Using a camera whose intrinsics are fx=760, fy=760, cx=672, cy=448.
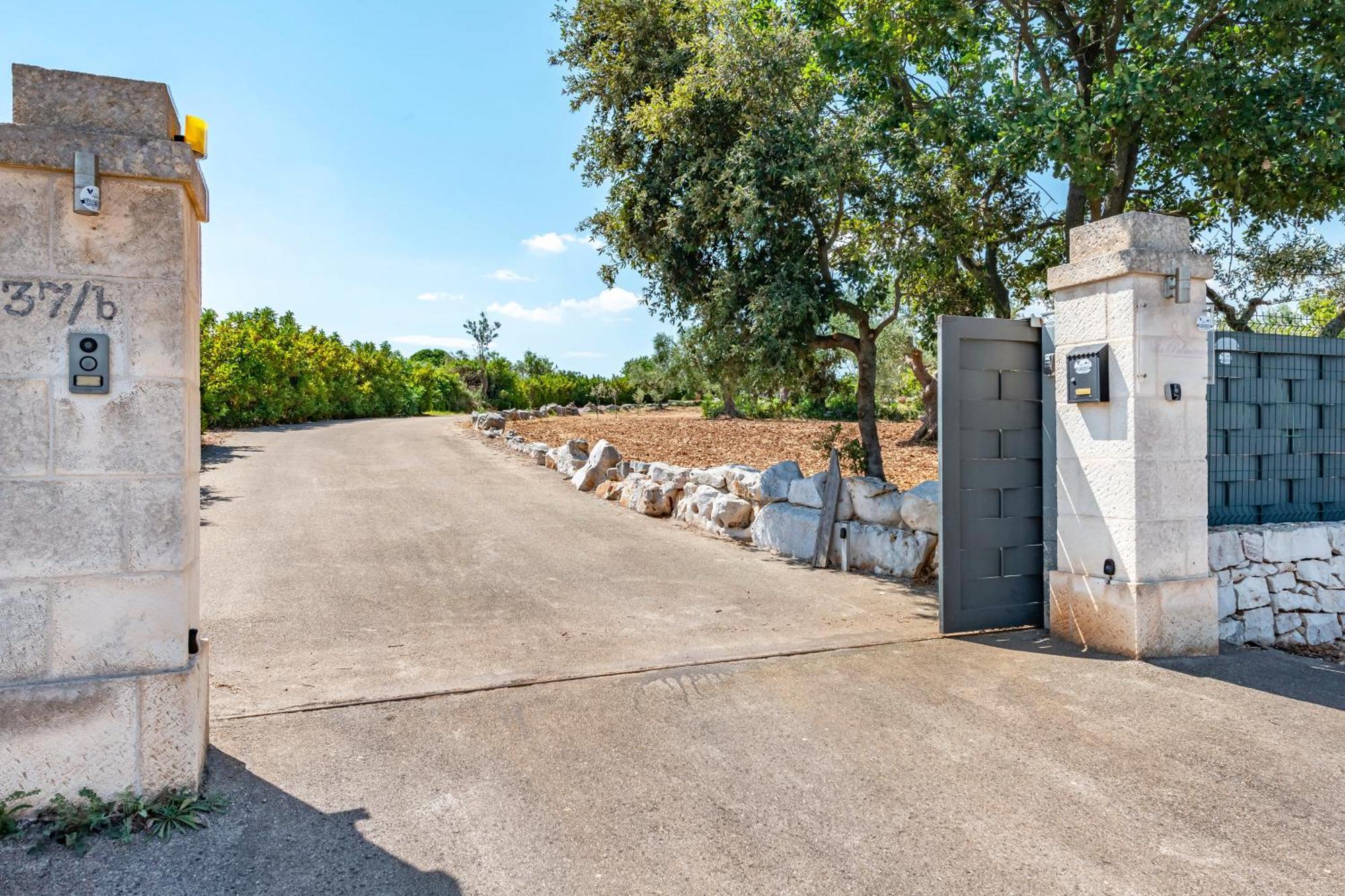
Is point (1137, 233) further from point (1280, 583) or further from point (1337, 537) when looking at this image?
point (1337, 537)

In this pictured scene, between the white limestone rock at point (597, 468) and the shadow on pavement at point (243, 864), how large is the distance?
8758 mm

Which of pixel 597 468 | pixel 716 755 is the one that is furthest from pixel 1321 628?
pixel 597 468

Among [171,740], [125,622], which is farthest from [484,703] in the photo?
[125,622]

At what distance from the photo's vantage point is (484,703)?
3.98 meters

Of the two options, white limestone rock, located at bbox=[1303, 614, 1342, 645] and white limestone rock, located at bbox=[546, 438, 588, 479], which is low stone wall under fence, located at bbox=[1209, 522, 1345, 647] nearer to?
white limestone rock, located at bbox=[1303, 614, 1342, 645]

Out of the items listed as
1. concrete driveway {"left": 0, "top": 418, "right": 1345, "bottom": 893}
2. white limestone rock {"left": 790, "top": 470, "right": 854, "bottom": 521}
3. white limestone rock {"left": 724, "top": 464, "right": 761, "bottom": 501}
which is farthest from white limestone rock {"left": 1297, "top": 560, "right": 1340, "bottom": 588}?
white limestone rock {"left": 724, "top": 464, "right": 761, "bottom": 501}

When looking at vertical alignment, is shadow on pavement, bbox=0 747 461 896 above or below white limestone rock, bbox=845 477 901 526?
below

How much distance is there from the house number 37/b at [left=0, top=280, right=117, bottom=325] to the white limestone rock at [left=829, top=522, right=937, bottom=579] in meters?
6.03

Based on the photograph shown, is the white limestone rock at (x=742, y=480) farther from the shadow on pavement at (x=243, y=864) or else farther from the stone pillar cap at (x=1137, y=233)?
the shadow on pavement at (x=243, y=864)

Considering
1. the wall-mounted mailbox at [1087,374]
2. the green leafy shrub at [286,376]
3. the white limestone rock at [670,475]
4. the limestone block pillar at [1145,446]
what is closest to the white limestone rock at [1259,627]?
the limestone block pillar at [1145,446]

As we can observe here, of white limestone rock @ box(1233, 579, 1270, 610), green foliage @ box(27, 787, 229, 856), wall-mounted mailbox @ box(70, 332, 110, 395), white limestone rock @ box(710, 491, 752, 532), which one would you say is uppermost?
wall-mounted mailbox @ box(70, 332, 110, 395)

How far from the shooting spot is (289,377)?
2262 cm

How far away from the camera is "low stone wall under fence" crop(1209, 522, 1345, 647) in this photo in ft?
17.2

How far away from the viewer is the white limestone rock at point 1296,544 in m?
5.37
